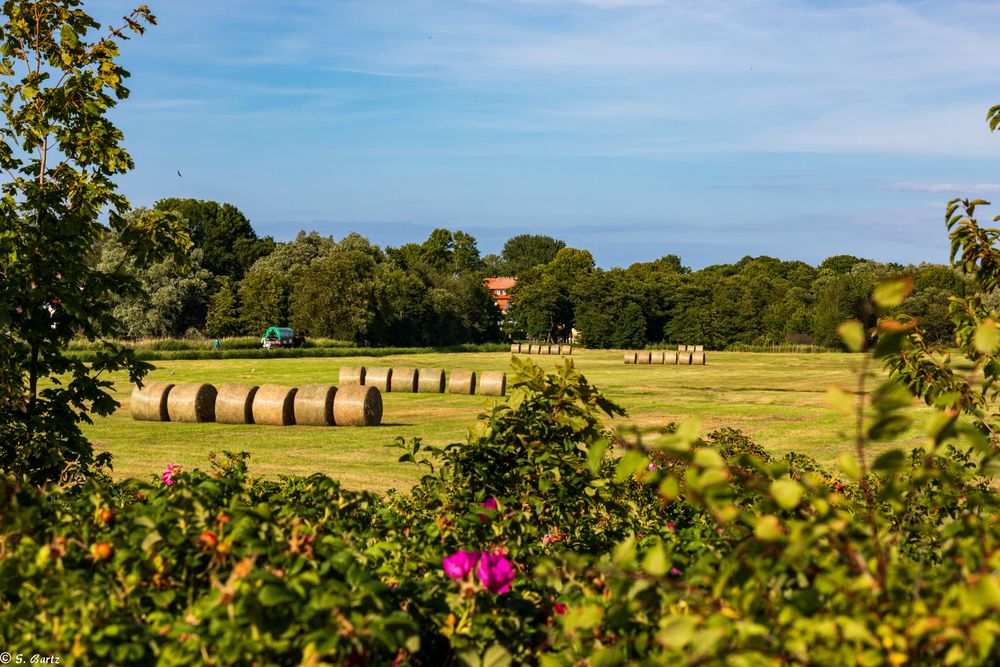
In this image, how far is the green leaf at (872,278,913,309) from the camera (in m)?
2.43

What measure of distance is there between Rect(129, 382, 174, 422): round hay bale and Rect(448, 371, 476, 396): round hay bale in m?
13.5

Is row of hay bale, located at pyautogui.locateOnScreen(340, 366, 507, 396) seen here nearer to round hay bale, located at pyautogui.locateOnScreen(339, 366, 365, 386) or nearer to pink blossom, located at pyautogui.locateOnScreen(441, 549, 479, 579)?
round hay bale, located at pyautogui.locateOnScreen(339, 366, 365, 386)

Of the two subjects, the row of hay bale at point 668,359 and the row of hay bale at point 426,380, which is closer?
the row of hay bale at point 426,380

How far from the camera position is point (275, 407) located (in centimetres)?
2625

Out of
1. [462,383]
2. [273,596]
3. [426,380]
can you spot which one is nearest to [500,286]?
[426,380]

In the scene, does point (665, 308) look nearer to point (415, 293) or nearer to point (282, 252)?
point (415, 293)

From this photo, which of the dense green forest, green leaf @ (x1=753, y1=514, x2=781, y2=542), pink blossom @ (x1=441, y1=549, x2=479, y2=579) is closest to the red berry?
pink blossom @ (x1=441, y1=549, x2=479, y2=579)

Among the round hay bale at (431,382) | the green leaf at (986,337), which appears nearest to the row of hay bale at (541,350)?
the round hay bale at (431,382)

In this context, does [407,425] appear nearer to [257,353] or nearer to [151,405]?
[151,405]

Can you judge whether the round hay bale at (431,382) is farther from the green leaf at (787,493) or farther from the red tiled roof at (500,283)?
the red tiled roof at (500,283)

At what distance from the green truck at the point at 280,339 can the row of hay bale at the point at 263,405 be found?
43719mm

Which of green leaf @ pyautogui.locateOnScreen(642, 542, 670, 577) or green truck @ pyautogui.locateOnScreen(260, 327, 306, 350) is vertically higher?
green leaf @ pyautogui.locateOnScreen(642, 542, 670, 577)

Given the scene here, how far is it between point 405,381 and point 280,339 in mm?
36725

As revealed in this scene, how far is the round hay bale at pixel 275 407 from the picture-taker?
2623 centimetres
